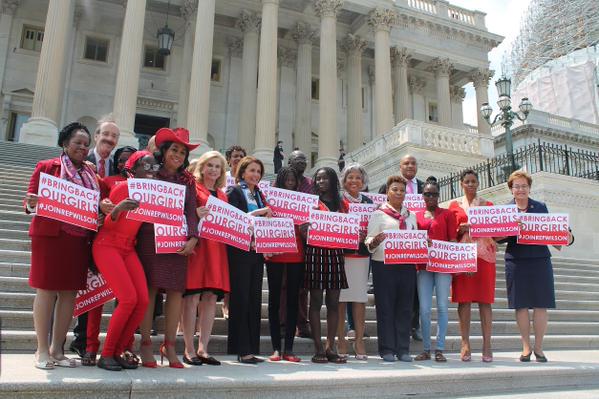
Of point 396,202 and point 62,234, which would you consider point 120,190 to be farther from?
point 396,202

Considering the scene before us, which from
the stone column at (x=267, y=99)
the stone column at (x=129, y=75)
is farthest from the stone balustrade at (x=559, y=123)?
the stone column at (x=129, y=75)

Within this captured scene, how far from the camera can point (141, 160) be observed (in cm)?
452

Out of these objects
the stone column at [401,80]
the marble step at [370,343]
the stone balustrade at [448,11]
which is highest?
the stone balustrade at [448,11]

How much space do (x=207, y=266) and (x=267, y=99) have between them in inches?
715

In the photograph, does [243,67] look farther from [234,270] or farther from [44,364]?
[44,364]

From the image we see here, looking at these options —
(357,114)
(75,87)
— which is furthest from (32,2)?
(357,114)

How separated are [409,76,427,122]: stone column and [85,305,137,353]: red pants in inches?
1216

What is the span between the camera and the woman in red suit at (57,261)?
4086 mm

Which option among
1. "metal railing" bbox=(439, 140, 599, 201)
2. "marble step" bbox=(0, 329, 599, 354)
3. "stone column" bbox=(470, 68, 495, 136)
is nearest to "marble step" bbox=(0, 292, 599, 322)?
"marble step" bbox=(0, 329, 599, 354)

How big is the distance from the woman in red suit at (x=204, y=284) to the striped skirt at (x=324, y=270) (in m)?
0.90

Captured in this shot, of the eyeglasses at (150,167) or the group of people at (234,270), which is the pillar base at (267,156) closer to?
the group of people at (234,270)

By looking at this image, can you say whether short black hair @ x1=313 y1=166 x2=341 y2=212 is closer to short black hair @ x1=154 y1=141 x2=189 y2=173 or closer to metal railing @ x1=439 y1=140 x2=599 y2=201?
short black hair @ x1=154 y1=141 x2=189 y2=173

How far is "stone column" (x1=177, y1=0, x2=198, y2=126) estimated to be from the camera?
968 inches

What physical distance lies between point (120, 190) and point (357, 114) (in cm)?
2433
